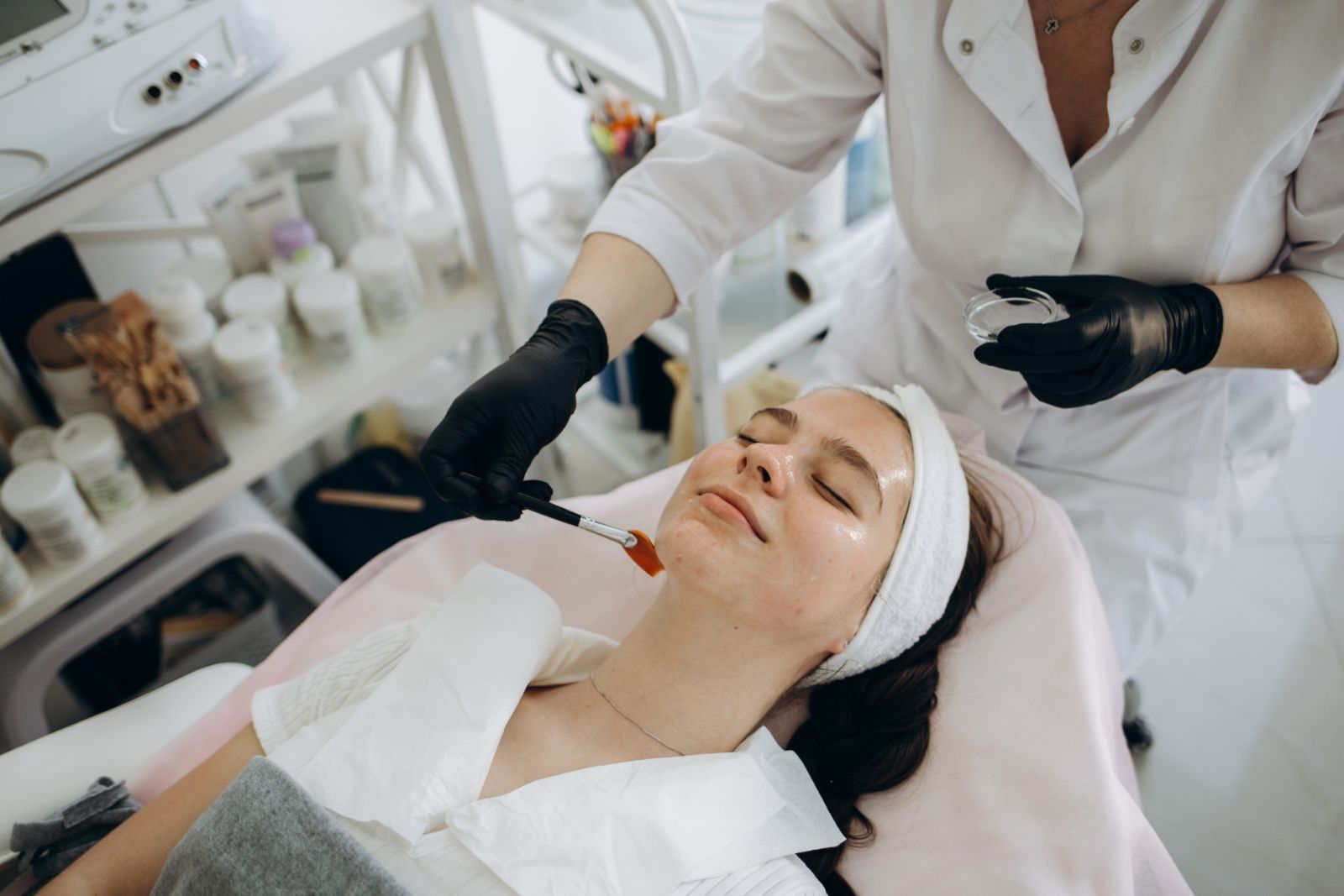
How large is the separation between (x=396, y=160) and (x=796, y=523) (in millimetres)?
1195

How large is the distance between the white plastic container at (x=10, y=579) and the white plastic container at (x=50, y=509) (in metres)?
0.04

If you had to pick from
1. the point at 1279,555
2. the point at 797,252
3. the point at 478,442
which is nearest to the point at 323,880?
the point at 478,442

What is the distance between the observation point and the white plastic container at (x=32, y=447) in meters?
1.32

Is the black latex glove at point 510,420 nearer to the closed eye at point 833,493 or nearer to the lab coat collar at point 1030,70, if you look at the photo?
the closed eye at point 833,493

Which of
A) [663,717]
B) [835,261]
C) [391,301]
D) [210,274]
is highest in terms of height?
[210,274]

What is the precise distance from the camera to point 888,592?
3.32 ft

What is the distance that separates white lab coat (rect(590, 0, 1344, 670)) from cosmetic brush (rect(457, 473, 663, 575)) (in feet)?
1.10

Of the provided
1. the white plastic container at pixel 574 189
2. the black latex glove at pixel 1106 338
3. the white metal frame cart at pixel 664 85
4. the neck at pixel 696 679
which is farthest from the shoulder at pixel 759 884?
the white plastic container at pixel 574 189

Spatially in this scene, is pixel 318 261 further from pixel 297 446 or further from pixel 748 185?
pixel 748 185

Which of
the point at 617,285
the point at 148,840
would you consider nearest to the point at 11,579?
the point at 148,840

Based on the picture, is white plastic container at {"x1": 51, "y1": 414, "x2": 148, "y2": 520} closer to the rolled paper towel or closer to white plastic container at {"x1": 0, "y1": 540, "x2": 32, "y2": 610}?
white plastic container at {"x1": 0, "y1": 540, "x2": 32, "y2": 610}

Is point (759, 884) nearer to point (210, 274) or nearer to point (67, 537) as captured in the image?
point (67, 537)

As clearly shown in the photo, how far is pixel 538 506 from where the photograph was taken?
0.98m

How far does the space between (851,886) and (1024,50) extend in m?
0.88
